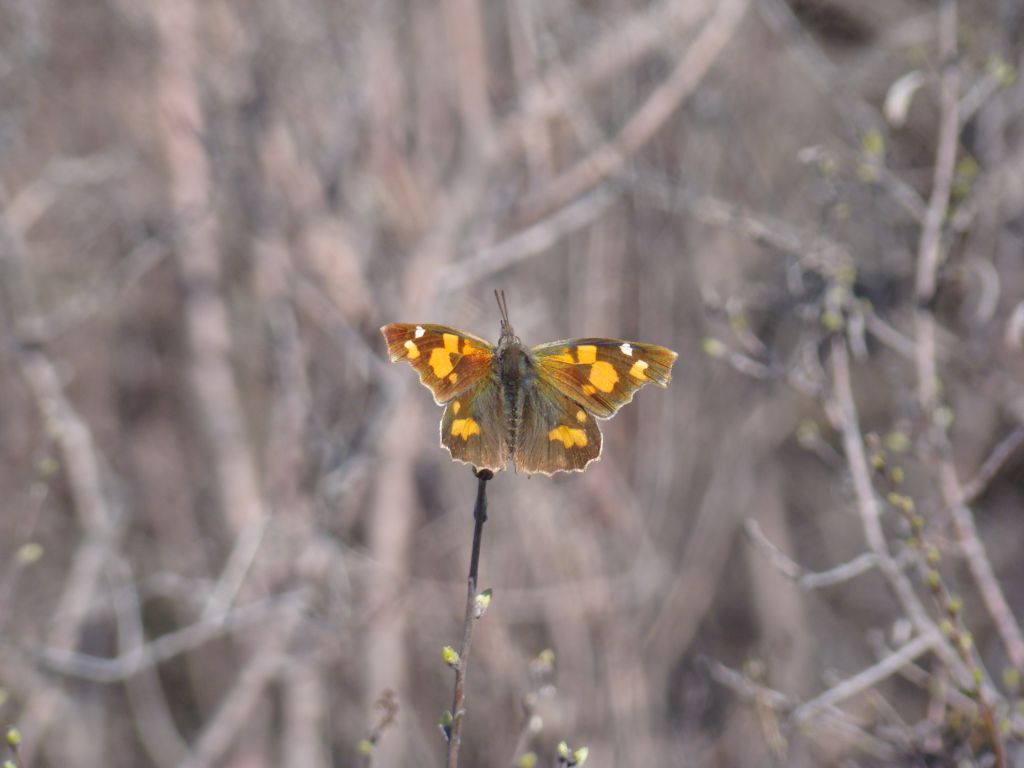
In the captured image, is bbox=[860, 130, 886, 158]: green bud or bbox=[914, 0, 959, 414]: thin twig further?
A: bbox=[860, 130, 886, 158]: green bud

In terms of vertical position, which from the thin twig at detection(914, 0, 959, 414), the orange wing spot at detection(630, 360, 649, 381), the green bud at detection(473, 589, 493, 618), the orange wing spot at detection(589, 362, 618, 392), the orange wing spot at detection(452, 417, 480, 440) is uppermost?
the thin twig at detection(914, 0, 959, 414)

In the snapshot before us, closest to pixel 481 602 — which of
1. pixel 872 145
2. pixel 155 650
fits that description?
pixel 872 145

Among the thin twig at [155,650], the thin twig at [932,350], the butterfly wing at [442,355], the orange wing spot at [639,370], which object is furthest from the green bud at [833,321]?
the thin twig at [155,650]

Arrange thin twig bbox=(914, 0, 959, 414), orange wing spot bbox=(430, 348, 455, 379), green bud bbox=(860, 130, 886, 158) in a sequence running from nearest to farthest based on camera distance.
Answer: orange wing spot bbox=(430, 348, 455, 379) → thin twig bbox=(914, 0, 959, 414) → green bud bbox=(860, 130, 886, 158)

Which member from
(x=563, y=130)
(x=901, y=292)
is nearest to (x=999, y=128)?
(x=901, y=292)

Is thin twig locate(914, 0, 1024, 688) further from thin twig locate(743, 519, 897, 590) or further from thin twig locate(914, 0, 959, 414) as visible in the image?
thin twig locate(743, 519, 897, 590)

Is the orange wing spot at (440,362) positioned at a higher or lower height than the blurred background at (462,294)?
lower

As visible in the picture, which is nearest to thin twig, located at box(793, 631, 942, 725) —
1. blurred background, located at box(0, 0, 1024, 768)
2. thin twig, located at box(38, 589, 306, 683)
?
blurred background, located at box(0, 0, 1024, 768)

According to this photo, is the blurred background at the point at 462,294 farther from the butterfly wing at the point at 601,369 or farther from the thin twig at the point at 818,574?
the butterfly wing at the point at 601,369
